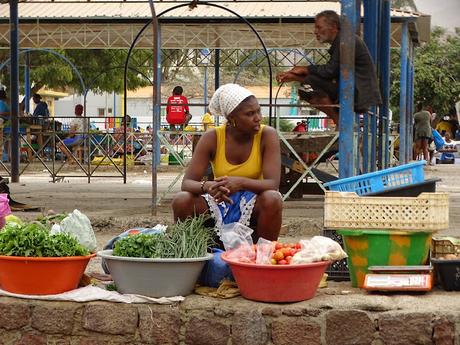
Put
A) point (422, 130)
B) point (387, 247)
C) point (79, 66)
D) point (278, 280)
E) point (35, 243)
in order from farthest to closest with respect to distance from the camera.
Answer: point (79, 66)
point (422, 130)
point (387, 247)
point (35, 243)
point (278, 280)

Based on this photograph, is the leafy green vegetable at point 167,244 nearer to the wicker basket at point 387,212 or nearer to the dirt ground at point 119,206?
the wicker basket at point 387,212

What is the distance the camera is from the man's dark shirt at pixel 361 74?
7777 millimetres

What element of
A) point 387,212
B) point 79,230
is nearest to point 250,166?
point 387,212

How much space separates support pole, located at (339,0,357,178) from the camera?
7.14 metres

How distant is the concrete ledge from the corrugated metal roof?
12.1m

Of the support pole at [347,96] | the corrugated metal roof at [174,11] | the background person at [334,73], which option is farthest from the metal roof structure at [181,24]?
the support pole at [347,96]

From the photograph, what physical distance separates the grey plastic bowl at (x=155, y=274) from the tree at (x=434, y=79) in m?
33.9

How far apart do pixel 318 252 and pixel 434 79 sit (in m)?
36.0

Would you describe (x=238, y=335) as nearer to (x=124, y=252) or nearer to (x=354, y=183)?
(x=124, y=252)

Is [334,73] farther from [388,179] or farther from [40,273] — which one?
[40,273]

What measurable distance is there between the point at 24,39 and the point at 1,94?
1.90 meters

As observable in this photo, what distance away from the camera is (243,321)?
4641 mm

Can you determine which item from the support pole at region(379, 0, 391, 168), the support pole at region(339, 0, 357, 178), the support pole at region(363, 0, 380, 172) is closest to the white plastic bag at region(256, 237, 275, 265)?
the support pole at region(339, 0, 357, 178)

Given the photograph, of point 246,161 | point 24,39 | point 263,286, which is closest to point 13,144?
Answer: point 24,39
